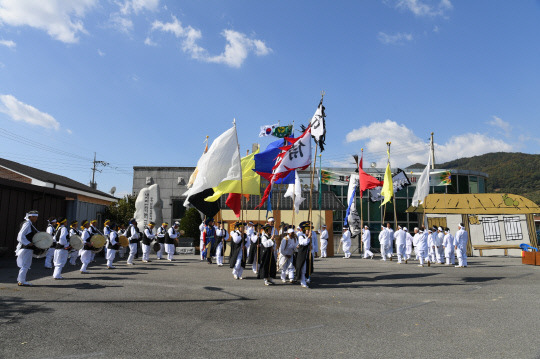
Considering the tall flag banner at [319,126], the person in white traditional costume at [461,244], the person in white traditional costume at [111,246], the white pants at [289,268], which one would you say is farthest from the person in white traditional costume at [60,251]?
the person in white traditional costume at [461,244]

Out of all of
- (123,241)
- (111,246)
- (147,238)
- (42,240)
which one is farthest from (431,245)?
(42,240)

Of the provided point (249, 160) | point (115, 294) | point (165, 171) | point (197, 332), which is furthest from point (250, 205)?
point (197, 332)

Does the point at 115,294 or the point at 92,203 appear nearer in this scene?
the point at 115,294

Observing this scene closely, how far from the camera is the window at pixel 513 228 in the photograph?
77.6 feet

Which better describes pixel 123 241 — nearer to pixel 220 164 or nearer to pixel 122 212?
pixel 220 164

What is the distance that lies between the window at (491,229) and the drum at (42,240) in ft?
81.3

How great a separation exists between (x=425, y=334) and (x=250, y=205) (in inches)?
741

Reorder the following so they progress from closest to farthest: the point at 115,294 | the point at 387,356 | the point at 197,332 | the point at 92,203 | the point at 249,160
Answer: the point at 387,356 < the point at 197,332 < the point at 115,294 < the point at 249,160 < the point at 92,203

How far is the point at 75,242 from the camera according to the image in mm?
11570

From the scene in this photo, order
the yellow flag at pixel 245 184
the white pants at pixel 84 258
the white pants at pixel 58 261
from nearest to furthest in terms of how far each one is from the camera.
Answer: the white pants at pixel 58 261
the white pants at pixel 84 258
the yellow flag at pixel 245 184

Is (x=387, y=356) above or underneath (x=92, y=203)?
underneath

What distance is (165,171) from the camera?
32.7 m

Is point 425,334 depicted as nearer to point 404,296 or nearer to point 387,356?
point 387,356

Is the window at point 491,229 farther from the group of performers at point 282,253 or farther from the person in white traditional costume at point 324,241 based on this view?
the group of performers at point 282,253
